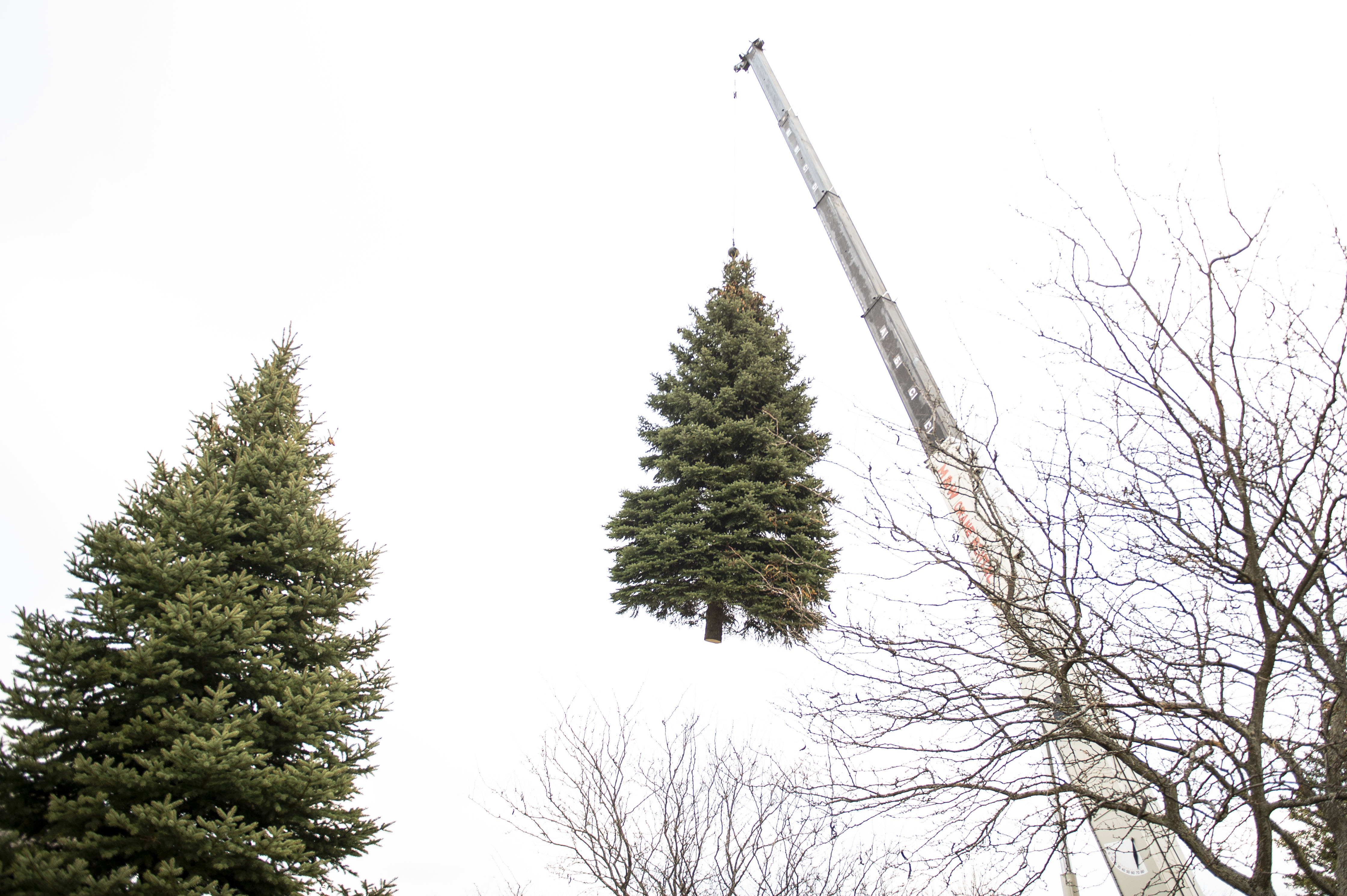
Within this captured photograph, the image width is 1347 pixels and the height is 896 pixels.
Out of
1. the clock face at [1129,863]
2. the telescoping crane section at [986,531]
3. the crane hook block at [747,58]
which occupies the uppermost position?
the crane hook block at [747,58]

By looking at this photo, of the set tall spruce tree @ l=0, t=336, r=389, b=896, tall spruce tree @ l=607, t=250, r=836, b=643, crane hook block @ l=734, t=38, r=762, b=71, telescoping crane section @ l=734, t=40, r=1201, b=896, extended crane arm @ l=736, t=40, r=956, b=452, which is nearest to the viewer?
telescoping crane section @ l=734, t=40, r=1201, b=896

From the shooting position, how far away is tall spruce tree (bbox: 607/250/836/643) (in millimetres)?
12203

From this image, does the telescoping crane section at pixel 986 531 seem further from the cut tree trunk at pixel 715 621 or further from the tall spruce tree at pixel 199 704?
the tall spruce tree at pixel 199 704

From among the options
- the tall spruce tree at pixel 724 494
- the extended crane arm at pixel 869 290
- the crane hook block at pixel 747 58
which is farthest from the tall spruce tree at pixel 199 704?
the crane hook block at pixel 747 58

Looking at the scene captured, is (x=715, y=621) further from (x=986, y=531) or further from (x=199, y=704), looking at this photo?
(x=199, y=704)

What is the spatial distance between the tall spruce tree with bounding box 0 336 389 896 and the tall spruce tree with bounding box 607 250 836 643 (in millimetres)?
5567

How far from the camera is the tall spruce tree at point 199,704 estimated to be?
231 inches

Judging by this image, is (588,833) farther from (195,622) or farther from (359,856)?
(195,622)

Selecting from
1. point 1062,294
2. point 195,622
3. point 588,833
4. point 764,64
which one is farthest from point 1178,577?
point 764,64

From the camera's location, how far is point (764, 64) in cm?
1576

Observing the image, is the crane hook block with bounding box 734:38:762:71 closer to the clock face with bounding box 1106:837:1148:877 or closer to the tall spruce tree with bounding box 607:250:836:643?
the tall spruce tree with bounding box 607:250:836:643

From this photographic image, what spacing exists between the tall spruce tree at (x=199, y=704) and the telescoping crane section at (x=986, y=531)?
19.7 feet

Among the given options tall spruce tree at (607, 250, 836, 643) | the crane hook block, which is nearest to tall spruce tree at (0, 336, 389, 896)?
tall spruce tree at (607, 250, 836, 643)

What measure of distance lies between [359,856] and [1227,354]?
8.39m
